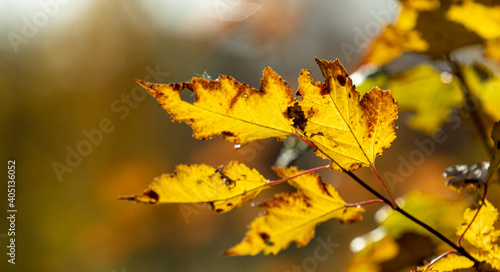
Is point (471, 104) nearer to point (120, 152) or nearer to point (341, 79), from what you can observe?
point (341, 79)

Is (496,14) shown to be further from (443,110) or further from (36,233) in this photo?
(36,233)

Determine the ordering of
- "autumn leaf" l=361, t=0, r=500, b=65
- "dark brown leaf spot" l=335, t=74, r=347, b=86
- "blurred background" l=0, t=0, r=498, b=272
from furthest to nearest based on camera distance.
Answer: "blurred background" l=0, t=0, r=498, b=272 → "autumn leaf" l=361, t=0, r=500, b=65 → "dark brown leaf spot" l=335, t=74, r=347, b=86

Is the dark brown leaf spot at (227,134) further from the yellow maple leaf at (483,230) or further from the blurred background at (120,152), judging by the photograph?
the blurred background at (120,152)

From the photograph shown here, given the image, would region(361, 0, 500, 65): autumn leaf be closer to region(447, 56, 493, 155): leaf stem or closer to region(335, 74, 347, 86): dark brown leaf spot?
region(447, 56, 493, 155): leaf stem

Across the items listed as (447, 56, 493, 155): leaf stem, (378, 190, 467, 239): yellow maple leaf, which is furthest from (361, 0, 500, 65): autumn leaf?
(378, 190, 467, 239): yellow maple leaf

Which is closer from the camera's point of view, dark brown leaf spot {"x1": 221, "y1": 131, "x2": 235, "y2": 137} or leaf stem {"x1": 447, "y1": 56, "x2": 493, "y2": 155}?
dark brown leaf spot {"x1": 221, "y1": 131, "x2": 235, "y2": 137}

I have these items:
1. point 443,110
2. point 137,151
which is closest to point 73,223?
point 137,151

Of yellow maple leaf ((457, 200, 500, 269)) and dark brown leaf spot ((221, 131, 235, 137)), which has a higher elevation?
dark brown leaf spot ((221, 131, 235, 137))
